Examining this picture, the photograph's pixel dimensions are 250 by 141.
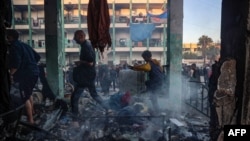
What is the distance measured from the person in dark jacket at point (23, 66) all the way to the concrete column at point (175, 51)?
4.18 meters

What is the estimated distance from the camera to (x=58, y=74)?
831cm

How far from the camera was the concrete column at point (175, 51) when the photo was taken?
7.66 metres

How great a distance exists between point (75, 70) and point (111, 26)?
99.7ft

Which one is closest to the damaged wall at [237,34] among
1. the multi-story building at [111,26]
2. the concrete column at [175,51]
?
the concrete column at [175,51]

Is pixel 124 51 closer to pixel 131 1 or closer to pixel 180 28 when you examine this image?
pixel 131 1

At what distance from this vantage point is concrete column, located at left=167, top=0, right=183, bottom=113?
7656 mm

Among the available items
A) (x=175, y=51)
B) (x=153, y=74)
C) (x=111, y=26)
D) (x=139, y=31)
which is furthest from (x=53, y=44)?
(x=111, y=26)

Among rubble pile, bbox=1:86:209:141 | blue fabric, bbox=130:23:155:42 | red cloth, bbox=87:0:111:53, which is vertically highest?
blue fabric, bbox=130:23:155:42

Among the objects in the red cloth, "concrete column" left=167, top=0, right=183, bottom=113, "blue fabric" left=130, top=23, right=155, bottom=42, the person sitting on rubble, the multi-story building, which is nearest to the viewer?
the red cloth

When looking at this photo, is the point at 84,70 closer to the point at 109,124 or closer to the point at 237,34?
the point at 109,124

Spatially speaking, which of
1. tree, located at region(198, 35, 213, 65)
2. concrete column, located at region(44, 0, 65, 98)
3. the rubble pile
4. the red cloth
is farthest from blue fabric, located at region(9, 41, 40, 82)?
tree, located at region(198, 35, 213, 65)

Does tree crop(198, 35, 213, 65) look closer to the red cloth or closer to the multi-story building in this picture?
the multi-story building

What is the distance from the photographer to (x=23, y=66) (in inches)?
209

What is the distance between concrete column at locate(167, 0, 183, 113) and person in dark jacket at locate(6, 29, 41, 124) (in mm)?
4183
